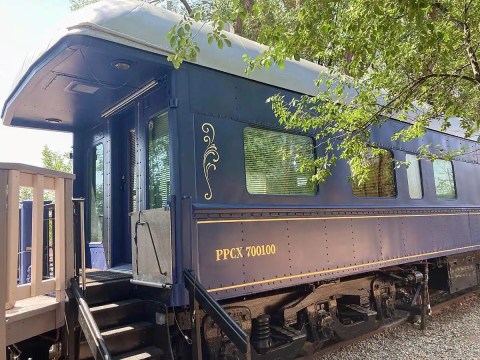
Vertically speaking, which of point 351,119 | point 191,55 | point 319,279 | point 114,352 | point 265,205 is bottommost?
point 114,352

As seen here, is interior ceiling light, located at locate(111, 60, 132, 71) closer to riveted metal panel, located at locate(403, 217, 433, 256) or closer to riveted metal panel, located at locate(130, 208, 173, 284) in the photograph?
riveted metal panel, located at locate(130, 208, 173, 284)

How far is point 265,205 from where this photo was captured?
398 cm

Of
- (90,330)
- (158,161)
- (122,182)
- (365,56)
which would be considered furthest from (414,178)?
(90,330)

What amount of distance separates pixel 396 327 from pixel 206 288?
3963mm

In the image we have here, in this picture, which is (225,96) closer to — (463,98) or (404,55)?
(404,55)

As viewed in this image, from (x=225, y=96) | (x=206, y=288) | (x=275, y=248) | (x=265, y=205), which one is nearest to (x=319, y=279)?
(x=275, y=248)

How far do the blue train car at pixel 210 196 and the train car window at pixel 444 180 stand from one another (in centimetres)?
123

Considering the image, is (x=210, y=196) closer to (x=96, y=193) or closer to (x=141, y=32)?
(x=141, y=32)

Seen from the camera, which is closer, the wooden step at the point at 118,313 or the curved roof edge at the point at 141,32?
the curved roof edge at the point at 141,32

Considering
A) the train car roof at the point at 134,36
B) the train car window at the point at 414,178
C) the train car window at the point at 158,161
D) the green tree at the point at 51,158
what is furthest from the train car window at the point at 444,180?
the green tree at the point at 51,158

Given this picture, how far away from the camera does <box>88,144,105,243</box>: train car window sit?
5238 mm

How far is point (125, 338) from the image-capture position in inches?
130

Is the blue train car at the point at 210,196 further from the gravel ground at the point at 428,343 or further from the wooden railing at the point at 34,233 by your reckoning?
the wooden railing at the point at 34,233

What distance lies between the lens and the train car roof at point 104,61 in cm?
317
